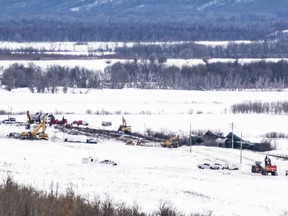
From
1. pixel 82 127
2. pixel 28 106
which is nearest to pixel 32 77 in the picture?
pixel 28 106

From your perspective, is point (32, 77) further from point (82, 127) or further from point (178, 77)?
point (82, 127)

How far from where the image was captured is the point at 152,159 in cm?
3494

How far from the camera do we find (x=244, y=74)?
84500 mm

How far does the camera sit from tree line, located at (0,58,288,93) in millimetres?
75875

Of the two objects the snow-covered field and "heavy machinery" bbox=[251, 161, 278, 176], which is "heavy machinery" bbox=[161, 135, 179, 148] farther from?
"heavy machinery" bbox=[251, 161, 278, 176]

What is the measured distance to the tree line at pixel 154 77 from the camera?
7588 cm

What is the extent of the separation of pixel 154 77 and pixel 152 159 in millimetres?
50832

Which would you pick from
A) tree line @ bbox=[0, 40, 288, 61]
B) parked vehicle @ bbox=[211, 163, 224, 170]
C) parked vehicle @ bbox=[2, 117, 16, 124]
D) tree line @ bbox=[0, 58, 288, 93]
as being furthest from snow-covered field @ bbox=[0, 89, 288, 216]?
tree line @ bbox=[0, 40, 288, 61]

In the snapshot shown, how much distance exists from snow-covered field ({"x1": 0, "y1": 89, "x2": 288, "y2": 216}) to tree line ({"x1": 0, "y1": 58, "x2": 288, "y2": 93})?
835 centimetres

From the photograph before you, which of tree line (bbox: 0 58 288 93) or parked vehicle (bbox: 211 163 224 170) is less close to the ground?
Answer: tree line (bbox: 0 58 288 93)

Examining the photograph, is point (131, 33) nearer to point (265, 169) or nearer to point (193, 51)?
point (193, 51)

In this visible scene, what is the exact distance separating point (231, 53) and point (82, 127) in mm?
64209

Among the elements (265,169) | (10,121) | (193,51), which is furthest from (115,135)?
(193,51)

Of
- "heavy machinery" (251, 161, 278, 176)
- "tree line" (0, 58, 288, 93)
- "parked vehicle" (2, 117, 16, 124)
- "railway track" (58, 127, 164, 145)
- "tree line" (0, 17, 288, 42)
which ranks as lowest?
"railway track" (58, 127, 164, 145)
